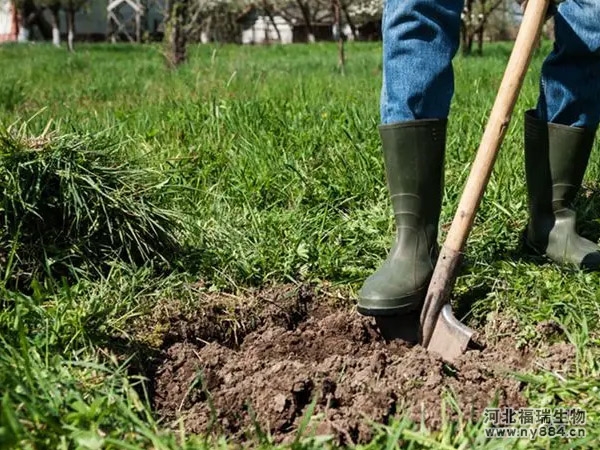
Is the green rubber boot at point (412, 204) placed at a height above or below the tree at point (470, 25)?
below

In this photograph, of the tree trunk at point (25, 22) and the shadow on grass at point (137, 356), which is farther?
Answer: the tree trunk at point (25, 22)

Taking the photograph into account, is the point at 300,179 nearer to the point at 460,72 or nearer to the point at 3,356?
the point at 3,356

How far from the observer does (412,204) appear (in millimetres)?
2201

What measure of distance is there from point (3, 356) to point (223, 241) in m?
1.04

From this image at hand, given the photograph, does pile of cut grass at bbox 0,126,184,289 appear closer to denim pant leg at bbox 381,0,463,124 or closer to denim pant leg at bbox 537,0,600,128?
denim pant leg at bbox 381,0,463,124

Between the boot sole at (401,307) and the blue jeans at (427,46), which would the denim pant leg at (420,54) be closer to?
the blue jeans at (427,46)

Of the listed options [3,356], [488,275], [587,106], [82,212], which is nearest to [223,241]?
[82,212]

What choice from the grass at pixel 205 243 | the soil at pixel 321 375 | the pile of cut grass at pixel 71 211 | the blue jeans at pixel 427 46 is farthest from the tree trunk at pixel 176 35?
the soil at pixel 321 375

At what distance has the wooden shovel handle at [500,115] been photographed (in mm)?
1961

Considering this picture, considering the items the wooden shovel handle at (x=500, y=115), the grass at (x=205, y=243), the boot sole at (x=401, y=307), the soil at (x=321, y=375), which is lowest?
the soil at (x=321, y=375)

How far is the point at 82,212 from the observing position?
7.31ft

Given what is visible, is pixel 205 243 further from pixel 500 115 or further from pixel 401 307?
pixel 500 115

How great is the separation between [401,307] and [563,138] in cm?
80

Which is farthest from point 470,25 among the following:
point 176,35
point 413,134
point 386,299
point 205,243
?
point 386,299
